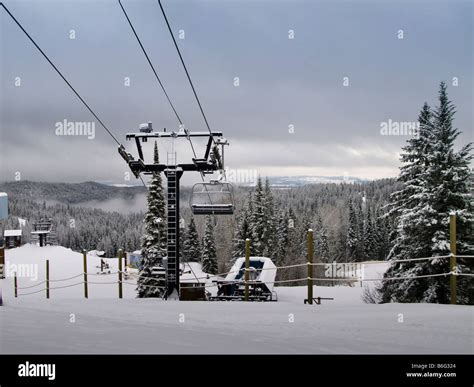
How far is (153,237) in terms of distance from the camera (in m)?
26.0

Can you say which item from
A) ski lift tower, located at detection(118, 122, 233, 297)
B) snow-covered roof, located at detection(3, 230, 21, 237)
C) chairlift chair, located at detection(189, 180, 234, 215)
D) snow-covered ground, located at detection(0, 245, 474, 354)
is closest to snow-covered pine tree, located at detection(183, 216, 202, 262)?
snow-covered roof, located at detection(3, 230, 21, 237)

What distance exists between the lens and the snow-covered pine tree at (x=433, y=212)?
15.9 m

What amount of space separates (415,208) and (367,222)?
4799 centimetres

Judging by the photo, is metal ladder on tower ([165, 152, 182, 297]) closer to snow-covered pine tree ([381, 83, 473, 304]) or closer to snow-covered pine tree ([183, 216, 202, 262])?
snow-covered pine tree ([381, 83, 473, 304])

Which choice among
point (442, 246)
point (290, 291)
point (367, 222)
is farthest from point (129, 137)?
point (367, 222)

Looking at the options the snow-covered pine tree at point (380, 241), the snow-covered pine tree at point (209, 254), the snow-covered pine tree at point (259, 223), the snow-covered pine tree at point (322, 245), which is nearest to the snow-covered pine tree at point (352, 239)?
the snow-covered pine tree at point (380, 241)

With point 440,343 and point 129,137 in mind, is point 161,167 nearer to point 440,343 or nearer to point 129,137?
point 129,137

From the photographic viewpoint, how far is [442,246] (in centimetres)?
1579

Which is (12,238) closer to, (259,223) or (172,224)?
(259,223)

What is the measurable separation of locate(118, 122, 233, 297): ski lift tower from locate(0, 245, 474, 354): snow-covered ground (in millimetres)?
4028

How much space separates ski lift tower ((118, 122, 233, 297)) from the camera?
11164 mm

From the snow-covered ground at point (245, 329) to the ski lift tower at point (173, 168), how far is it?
4028 millimetres

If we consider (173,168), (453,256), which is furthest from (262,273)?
(453,256)

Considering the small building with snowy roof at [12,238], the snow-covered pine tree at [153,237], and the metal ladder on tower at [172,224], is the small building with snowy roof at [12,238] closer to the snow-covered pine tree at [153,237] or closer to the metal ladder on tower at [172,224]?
the snow-covered pine tree at [153,237]
